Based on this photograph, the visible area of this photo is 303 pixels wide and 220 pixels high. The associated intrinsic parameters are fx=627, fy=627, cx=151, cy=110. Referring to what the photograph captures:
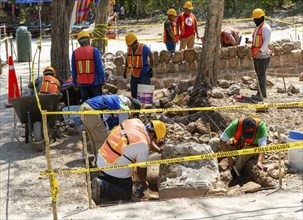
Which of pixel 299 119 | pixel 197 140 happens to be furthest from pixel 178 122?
pixel 299 119

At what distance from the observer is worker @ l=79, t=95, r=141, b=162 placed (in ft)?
27.6

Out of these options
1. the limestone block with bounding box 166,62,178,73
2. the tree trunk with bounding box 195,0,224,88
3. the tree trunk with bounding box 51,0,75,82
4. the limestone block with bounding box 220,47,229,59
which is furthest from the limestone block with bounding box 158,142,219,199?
the limestone block with bounding box 220,47,229,59

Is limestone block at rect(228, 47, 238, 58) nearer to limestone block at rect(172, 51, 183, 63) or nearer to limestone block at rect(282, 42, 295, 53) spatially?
limestone block at rect(172, 51, 183, 63)

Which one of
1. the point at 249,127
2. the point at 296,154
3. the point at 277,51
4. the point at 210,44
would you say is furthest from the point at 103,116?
the point at 277,51

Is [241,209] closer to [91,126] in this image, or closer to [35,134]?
[91,126]

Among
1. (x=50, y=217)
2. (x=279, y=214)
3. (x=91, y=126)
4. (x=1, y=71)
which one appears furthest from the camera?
(x=1, y=71)

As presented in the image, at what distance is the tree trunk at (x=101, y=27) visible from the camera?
14873 mm

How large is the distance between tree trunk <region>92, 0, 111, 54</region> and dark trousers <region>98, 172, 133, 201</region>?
7.76 meters

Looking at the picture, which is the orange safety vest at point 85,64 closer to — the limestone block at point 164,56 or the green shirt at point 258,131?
the green shirt at point 258,131

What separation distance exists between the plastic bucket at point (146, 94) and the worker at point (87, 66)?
2.99 ft

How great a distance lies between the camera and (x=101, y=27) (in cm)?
1502

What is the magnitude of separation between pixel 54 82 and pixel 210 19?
3244mm

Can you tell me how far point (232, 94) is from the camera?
1158cm

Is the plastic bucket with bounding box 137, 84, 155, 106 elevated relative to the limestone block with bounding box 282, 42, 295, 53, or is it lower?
lower
